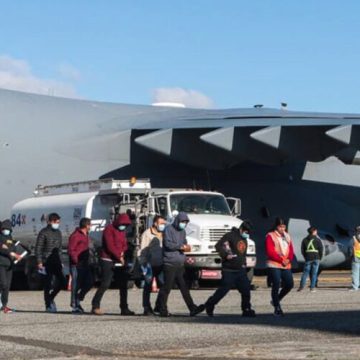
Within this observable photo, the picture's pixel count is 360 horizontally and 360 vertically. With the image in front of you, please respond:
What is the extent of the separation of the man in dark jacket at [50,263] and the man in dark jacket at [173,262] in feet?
7.54

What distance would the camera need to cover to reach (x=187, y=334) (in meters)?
12.5

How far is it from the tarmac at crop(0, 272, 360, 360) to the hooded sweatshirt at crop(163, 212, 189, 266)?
0.88 m

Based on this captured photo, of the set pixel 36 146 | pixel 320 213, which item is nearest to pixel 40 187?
pixel 36 146

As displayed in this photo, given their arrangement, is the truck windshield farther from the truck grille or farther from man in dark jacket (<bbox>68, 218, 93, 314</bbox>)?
man in dark jacket (<bbox>68, 218, 93, 314</bbox>)

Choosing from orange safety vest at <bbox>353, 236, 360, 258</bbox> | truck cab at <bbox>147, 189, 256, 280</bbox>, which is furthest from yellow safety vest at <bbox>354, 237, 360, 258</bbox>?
truck cab at <bbox>147, 189, 256, 280</bbox>

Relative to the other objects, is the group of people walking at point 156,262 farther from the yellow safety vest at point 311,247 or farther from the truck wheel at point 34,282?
the truck wheel at point 34,282

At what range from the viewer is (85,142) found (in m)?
28.4

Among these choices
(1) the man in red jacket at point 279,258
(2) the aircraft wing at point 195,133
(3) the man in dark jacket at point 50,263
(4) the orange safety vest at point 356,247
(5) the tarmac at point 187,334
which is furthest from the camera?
(2) the aircraft wing at point 195,133

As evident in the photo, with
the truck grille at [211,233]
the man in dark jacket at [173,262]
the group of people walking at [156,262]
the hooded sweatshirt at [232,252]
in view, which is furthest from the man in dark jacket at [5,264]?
the truck grille at [211,233]

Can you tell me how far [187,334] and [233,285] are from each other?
9.76ft

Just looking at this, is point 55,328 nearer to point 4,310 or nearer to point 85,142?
point 4,310

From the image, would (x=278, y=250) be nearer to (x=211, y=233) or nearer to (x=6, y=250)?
(x=6, y=250)

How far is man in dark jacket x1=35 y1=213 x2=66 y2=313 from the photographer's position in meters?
17.0

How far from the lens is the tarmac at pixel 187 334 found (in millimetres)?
10680
